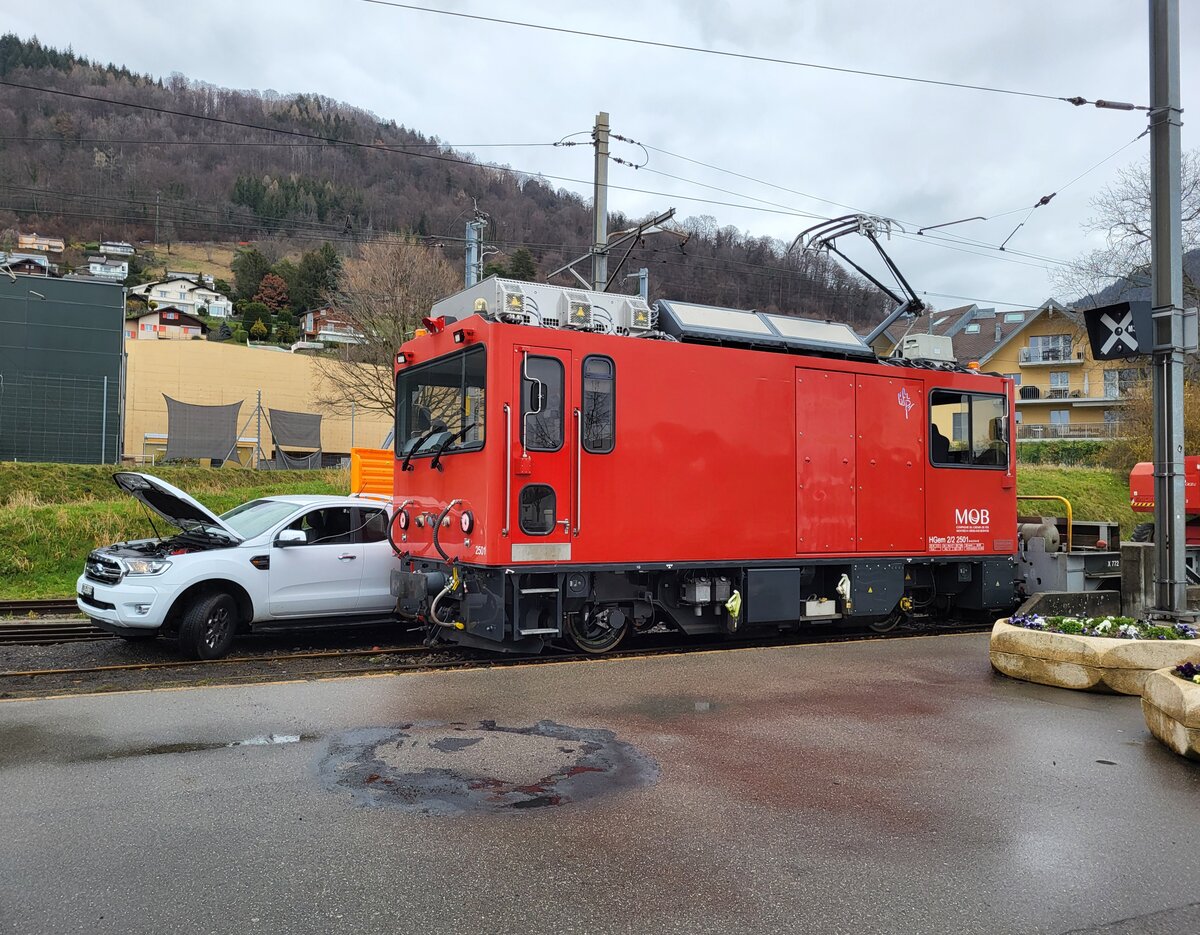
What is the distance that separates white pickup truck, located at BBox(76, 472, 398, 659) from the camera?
9133mm

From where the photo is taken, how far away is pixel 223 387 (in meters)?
41.8

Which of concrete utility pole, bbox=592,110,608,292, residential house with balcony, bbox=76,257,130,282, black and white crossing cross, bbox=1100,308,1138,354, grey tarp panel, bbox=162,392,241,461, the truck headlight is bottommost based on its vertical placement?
the truck headlight

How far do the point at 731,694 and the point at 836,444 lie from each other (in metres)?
4.16

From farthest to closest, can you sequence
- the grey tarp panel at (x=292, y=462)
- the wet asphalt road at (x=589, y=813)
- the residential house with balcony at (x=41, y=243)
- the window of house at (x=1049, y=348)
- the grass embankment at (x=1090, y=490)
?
the residential house with balcony at (x=41, y=243), the window of house at (x=1049, y=348), the grass embankment at (x=1090, y=490), the grey tarp panel at (x=292, y=462), the wet asphalt road at (x=589, y=813)

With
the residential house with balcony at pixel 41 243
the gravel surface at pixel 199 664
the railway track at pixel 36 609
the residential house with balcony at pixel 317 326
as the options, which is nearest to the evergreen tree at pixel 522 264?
the residential house with balcony at pixel 317 326

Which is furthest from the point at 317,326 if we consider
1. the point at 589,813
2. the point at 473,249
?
the point at 589,813

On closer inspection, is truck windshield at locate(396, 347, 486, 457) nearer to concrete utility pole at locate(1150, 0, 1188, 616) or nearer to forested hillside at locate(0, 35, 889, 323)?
concrete utility pole at locate(1150, 0, 1188, 616)

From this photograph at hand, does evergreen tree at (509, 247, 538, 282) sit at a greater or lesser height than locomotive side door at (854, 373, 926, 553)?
greater

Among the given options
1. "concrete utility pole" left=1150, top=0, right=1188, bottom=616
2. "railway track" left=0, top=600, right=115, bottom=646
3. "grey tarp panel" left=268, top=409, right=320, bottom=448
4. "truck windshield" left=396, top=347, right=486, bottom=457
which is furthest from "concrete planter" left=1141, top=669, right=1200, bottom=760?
"grey tarp panel" left=268, top=409, right=320, bottom=448

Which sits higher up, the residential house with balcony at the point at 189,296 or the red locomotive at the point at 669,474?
the residential house with balcony at the point at 189,296

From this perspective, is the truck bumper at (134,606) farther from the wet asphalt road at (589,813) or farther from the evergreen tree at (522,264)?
the evergreen tree at (522,264)

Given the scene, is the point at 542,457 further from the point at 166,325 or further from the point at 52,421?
the point at 166,325

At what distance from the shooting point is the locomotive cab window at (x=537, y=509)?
8.29m

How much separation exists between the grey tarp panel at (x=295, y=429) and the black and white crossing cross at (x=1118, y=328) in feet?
104
